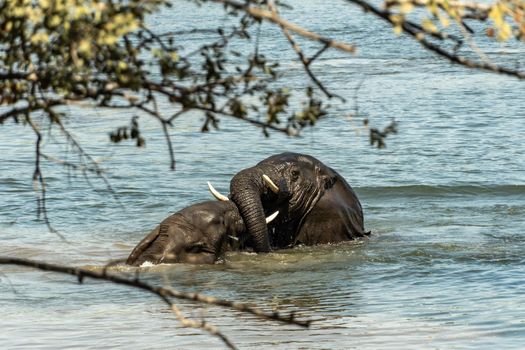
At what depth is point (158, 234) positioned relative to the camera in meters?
11.9

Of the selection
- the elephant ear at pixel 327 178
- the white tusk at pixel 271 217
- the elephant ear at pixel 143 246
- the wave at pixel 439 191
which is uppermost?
the elephant ear at pixel 327 178

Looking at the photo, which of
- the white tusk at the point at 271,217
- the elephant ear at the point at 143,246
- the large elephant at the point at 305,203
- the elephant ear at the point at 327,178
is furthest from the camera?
the elephant ear at the point at 327,178

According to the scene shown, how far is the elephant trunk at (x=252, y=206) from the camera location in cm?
1217

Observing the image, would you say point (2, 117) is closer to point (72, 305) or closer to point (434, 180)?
point (72, 305)

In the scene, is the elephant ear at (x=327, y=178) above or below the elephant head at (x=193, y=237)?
above

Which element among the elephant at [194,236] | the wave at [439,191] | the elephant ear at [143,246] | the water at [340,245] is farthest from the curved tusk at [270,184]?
the wave at [439,191]

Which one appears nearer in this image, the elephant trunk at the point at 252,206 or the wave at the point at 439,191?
the elephant trunk at the point at 252,206

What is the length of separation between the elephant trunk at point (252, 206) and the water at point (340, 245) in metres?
0.20

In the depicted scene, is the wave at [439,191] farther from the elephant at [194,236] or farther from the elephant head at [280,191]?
the elephant at [194,236]

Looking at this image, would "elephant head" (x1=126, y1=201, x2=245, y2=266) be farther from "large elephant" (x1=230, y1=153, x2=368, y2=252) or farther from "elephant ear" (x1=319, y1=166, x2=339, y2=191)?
"elephant ear" (x1=319, y1=166, x2=339, y2=191)

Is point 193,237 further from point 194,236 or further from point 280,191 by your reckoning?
point 280,191

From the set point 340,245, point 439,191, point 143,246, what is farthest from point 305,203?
point 439,191

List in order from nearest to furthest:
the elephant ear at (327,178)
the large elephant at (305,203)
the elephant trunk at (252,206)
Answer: the elephant trunk at (252,206), the large elephant at (305,203), the elephant ear at (327,178)

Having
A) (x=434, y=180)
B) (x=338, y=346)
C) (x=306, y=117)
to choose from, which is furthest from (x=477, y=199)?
(x=306, y=117)
